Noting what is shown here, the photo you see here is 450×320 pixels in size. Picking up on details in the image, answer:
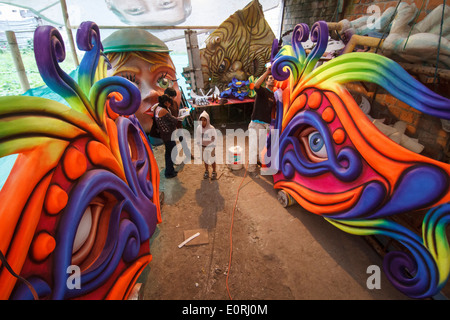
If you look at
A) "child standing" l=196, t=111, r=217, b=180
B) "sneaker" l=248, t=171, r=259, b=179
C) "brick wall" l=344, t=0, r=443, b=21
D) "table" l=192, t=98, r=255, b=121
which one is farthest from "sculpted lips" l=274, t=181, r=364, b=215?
"table" l=192, t=98, r=255, b=121

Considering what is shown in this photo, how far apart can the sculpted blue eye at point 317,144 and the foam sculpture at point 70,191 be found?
208 centimetres

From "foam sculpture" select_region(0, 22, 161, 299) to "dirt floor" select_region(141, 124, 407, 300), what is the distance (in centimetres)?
53

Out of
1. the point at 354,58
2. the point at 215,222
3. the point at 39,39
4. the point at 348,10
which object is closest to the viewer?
the point at 39,39

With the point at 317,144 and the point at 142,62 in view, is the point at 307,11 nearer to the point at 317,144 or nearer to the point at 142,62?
the point at 142,62

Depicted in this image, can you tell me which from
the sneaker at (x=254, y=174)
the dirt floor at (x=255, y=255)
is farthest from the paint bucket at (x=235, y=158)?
the dirt floor at (x=255, y=255)

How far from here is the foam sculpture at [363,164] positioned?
1.74 meters

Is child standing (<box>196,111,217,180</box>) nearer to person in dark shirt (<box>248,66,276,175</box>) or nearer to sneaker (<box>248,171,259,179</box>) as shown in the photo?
person in dark shirt (<box>248,66,276,175</box>)

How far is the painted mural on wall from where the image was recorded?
7.05m

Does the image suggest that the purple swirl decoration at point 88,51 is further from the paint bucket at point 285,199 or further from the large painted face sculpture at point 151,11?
the large painted face sculpture at point 151,11

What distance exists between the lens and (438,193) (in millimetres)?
1696

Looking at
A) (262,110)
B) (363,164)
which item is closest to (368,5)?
(262,110)
